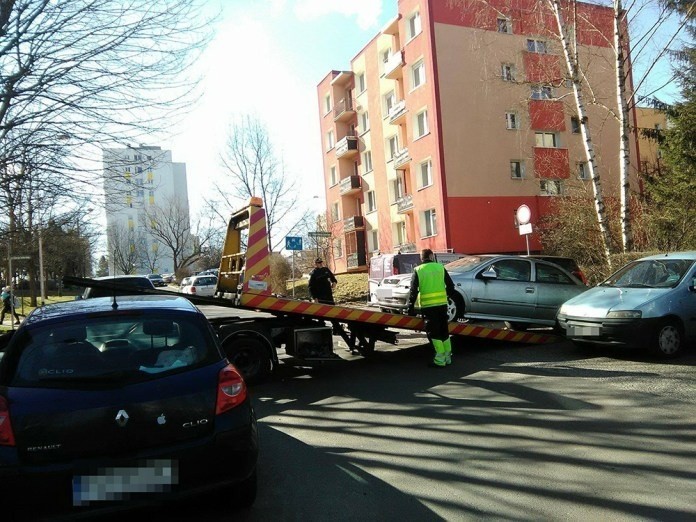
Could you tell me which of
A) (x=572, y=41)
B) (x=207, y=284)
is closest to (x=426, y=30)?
(x=572, y=41)

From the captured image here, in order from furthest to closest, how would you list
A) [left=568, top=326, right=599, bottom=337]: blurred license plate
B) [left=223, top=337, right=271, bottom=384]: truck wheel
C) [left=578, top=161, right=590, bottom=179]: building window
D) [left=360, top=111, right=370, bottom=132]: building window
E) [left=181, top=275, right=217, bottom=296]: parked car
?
[left=360, top=111, right=370, bottom=132]: building window → [left=181, top=275, right=217, bottom=296]: parked car → [left=578, top=161, right=590, bottom=179]: building window → [left=568, top=326, right=599, bottom=337]: blurred license plate → [left=223, top=337, right=271, bottom=384]: truck wheel

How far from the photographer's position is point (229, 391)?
3787mm

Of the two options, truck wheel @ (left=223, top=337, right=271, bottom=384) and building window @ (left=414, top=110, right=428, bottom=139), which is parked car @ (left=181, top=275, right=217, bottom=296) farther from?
truck wheel @ (left=223, top=337, right=271, bottom=384)

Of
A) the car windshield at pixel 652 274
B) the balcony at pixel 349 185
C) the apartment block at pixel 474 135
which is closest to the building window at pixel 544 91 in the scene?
the apartment block at pixel 474 135

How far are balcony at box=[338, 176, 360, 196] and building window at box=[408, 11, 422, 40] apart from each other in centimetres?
1073

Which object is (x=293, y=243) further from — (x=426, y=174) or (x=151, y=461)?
(x=151, y=461)

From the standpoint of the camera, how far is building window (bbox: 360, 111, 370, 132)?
38688 millimetres

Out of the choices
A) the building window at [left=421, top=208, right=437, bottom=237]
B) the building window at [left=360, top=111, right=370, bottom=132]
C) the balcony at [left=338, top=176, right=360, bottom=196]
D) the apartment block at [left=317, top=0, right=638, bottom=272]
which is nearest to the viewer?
the apartment block at [left=317, top=0, right=638, bottom=272]

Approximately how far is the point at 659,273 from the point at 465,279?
135 inches

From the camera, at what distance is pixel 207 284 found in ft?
106

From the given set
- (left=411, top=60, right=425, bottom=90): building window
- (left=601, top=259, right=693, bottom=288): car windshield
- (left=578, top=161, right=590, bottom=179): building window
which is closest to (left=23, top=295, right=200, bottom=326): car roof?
(left=601, top=259, right=693, bottom=288): car windshield

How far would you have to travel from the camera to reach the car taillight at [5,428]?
332 cm

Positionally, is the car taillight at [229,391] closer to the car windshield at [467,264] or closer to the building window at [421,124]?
the car windshield at [467,264]

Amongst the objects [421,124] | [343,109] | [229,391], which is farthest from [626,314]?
[343,109]
